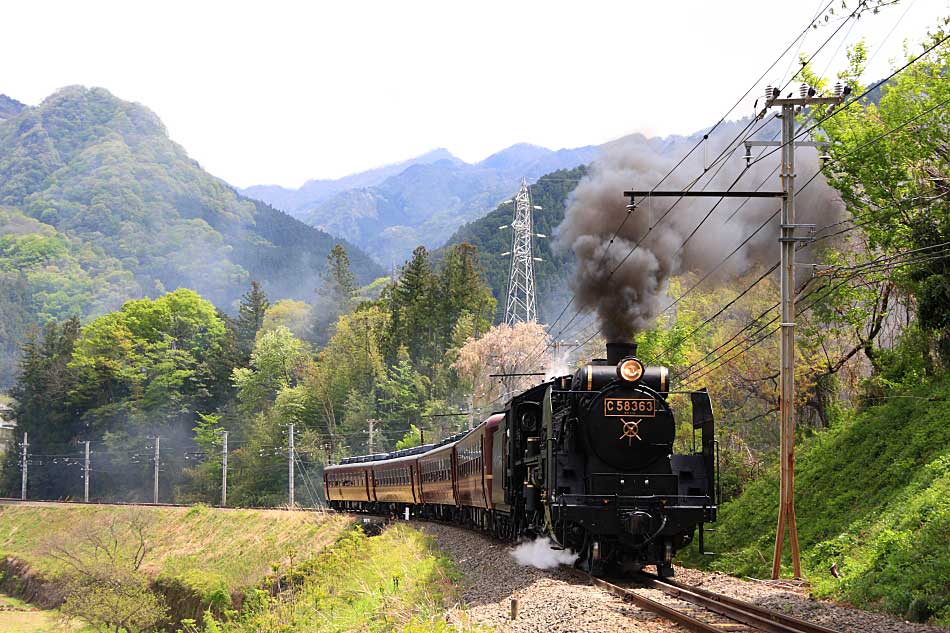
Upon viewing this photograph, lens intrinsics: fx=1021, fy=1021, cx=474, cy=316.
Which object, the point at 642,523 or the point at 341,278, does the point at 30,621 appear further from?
the point at 341,278

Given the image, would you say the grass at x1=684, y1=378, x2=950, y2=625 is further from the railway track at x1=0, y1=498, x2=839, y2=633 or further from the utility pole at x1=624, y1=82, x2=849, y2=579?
the railway track at x1=0, y1=498, x2=839, y2=633

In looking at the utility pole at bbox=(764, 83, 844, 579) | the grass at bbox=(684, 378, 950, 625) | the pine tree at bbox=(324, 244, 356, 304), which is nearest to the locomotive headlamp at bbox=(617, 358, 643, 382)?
the utility pole at bbox=(764, 83, 844, 579)

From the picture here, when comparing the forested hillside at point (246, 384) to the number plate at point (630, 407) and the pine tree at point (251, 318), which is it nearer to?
the pine tree at point (251, 318)

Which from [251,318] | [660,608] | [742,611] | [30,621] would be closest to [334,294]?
[251,318]

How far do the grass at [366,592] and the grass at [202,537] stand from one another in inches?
291

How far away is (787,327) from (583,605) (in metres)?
7.17

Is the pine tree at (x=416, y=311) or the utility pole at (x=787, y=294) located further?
the pine tree at (x=416, y=311)

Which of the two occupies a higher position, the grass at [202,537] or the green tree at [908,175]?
the green tree at [908,175]

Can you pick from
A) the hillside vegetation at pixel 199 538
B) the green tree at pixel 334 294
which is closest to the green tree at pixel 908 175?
the hillside vegetation at pixel 199 538

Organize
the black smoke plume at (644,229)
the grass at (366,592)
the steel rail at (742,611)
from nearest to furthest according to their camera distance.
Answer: the steel rail at (742,611), the grass at (366,592), the black smoke plume at (644,229)

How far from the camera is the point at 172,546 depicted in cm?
5672

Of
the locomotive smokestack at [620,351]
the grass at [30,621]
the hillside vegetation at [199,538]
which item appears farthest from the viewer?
the grass at [30,621]

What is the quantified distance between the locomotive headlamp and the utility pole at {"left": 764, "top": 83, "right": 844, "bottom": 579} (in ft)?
9.04

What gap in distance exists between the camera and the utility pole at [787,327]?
1817cm
